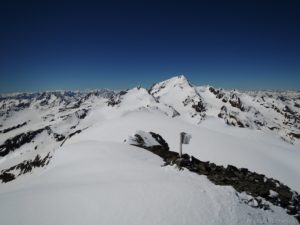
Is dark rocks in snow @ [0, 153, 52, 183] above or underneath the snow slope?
underneath

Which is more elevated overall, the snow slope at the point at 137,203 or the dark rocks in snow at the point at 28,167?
the snow slope at the point at 137,203

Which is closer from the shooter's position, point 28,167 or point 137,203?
point 137,203

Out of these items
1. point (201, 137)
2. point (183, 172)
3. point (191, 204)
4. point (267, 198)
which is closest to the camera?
point (191, 204)

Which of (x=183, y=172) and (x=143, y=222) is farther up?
(x=183, y=172)

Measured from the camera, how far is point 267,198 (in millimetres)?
13258

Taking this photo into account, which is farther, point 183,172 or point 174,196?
point 183,172

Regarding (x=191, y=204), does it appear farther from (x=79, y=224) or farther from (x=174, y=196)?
(x=79, y=224)

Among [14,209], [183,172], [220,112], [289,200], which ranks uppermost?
[220,112]

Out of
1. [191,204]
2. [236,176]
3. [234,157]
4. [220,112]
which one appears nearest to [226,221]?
[191,204]

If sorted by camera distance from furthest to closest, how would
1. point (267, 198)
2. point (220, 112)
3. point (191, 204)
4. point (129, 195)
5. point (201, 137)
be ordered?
point (220, 112)
point (201, 137)
point (267, 198)
point (129, 195)
point (191, 204)

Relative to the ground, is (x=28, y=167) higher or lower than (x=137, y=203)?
lower

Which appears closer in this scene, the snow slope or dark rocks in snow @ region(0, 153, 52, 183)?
the snow slope

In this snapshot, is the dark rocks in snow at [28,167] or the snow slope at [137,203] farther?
the dark rocks in snow at [28,167]

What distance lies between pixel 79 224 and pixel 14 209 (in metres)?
4.41
